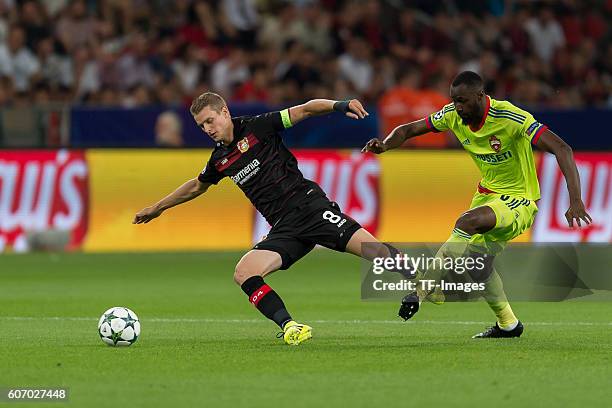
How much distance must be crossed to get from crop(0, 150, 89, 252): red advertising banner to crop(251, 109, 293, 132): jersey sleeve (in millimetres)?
8339

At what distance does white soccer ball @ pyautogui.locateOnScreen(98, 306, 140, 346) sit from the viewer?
962 cm

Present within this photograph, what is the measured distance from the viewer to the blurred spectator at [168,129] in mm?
19641

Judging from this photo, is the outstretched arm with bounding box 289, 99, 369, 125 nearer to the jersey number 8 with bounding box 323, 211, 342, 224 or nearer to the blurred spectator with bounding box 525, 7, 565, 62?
the jersey number 8 with bounding box 323, 211, 342, 224

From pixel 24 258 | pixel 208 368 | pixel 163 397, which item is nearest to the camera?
pixel 163 397

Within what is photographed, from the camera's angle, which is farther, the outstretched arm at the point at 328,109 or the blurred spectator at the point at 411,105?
the blurred spectator at the point at 411,105

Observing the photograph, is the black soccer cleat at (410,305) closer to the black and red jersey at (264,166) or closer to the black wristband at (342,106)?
the black and red jersey at (264,166)

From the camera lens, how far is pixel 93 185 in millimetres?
18359

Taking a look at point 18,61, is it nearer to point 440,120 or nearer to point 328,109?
point 440,120

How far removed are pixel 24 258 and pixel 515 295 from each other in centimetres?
736

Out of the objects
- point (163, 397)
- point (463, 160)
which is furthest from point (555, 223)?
point (163, 397)

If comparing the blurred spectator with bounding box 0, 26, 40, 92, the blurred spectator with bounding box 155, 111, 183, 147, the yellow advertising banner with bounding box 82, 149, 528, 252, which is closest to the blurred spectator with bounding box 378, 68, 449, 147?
the yellow advertising banner with bounding box 82, 149, 528, 252

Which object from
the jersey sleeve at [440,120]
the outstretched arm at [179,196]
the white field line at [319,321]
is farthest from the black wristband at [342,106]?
the white field line at [319,321]

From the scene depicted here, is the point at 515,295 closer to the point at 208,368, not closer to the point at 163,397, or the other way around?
the point at 208,368

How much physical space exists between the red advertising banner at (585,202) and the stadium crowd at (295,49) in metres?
3.69
